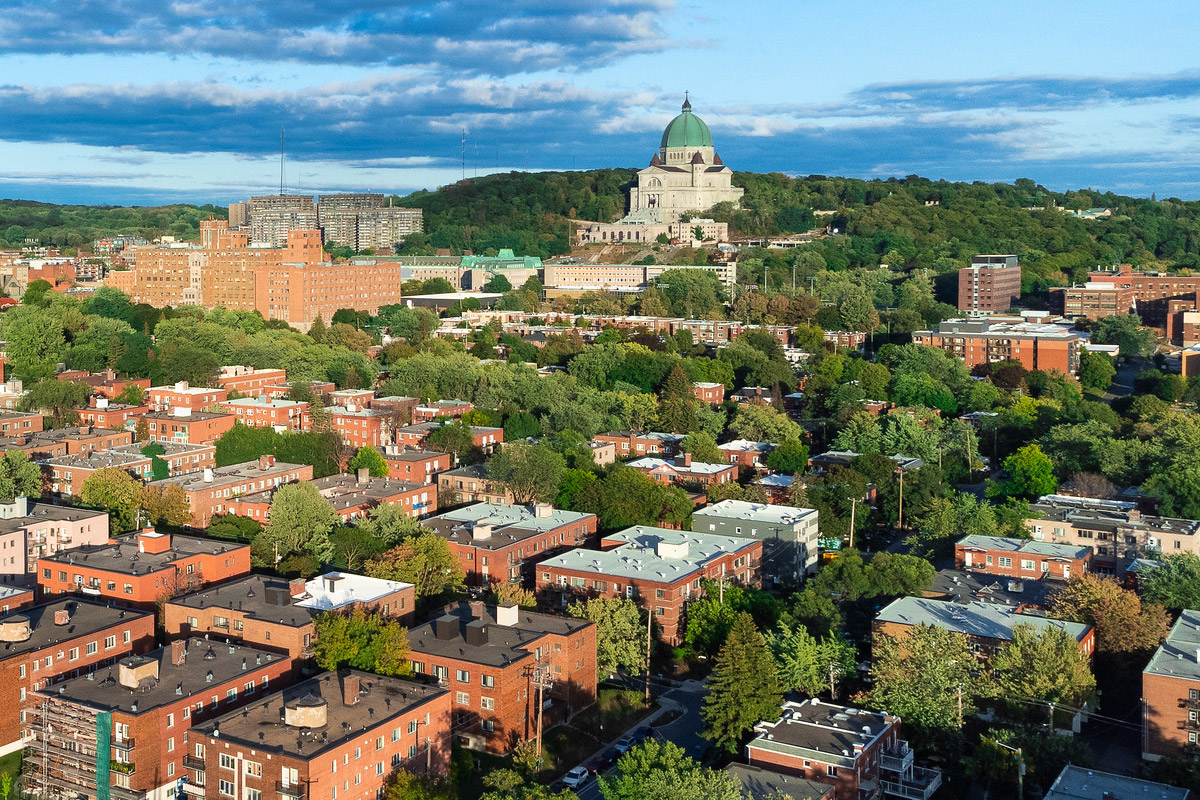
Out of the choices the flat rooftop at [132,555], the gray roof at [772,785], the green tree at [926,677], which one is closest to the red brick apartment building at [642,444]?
the flat rooftop at [132,555]

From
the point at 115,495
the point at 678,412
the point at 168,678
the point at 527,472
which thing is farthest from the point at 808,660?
the point at 678,412

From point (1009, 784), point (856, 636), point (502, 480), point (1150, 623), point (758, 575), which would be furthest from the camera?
point (502, 480)

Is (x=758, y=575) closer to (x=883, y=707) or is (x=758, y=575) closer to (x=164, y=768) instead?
(x=883, y=707)

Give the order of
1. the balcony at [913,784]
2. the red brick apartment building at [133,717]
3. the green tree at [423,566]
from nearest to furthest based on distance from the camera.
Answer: the red brick apartment building at [133,717] < the balcony at [913,784] < the green tree at [423,566]

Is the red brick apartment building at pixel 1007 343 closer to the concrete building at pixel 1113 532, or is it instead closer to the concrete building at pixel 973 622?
the concrete building at pixel 1113 532

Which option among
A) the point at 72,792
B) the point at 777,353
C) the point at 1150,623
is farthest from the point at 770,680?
the point at 777,353
